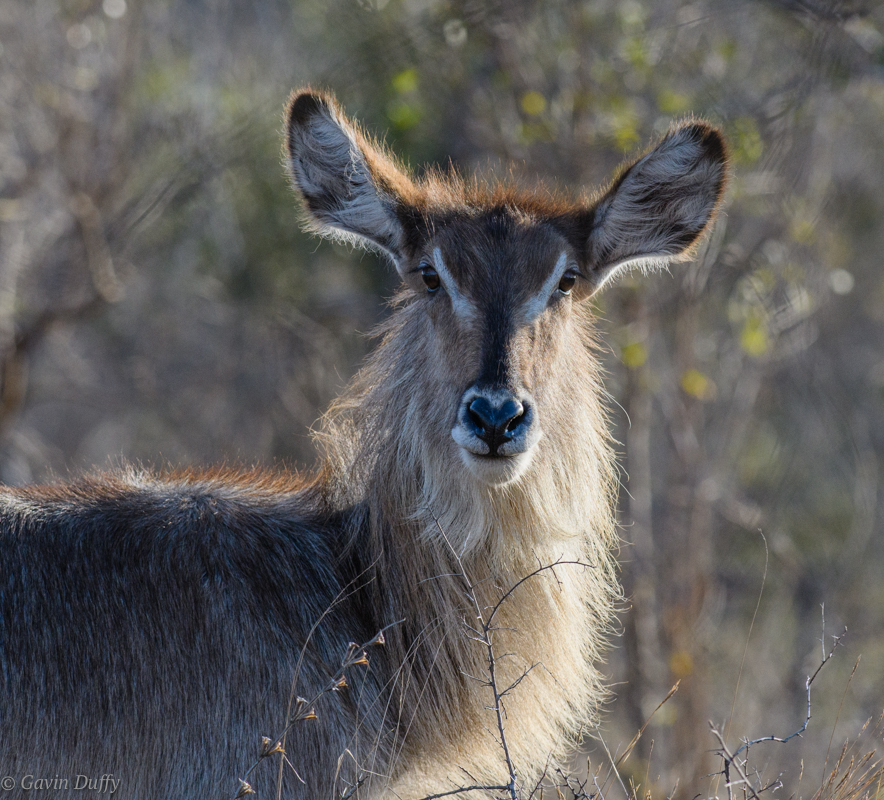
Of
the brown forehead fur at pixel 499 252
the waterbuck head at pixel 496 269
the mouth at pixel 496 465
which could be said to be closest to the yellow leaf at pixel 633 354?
the waterbuck head at pixel 496 269

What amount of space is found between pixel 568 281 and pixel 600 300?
4.33 m

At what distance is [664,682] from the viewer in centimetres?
841

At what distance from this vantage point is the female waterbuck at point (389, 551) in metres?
3.95

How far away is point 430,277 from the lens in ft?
15.2

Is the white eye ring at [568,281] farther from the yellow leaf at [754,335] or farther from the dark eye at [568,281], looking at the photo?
the yellow leaf at [754,335]

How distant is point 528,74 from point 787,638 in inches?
245

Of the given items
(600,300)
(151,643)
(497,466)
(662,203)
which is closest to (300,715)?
(151,643)

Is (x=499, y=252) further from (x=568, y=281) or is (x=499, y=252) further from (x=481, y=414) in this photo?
(x=481, y=414)

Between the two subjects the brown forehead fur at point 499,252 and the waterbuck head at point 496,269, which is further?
the brown forehead fur at point 499,252

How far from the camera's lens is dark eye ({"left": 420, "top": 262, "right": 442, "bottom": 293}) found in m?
4.62

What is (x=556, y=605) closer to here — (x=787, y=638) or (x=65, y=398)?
(x=787, y=638)

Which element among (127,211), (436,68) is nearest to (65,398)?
(127,211)

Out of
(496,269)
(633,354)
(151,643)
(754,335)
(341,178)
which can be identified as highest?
(341,178)

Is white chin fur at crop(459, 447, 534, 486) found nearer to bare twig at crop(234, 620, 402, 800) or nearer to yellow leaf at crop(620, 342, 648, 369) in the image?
bare twig at crop(234, 620, 402, 800)
